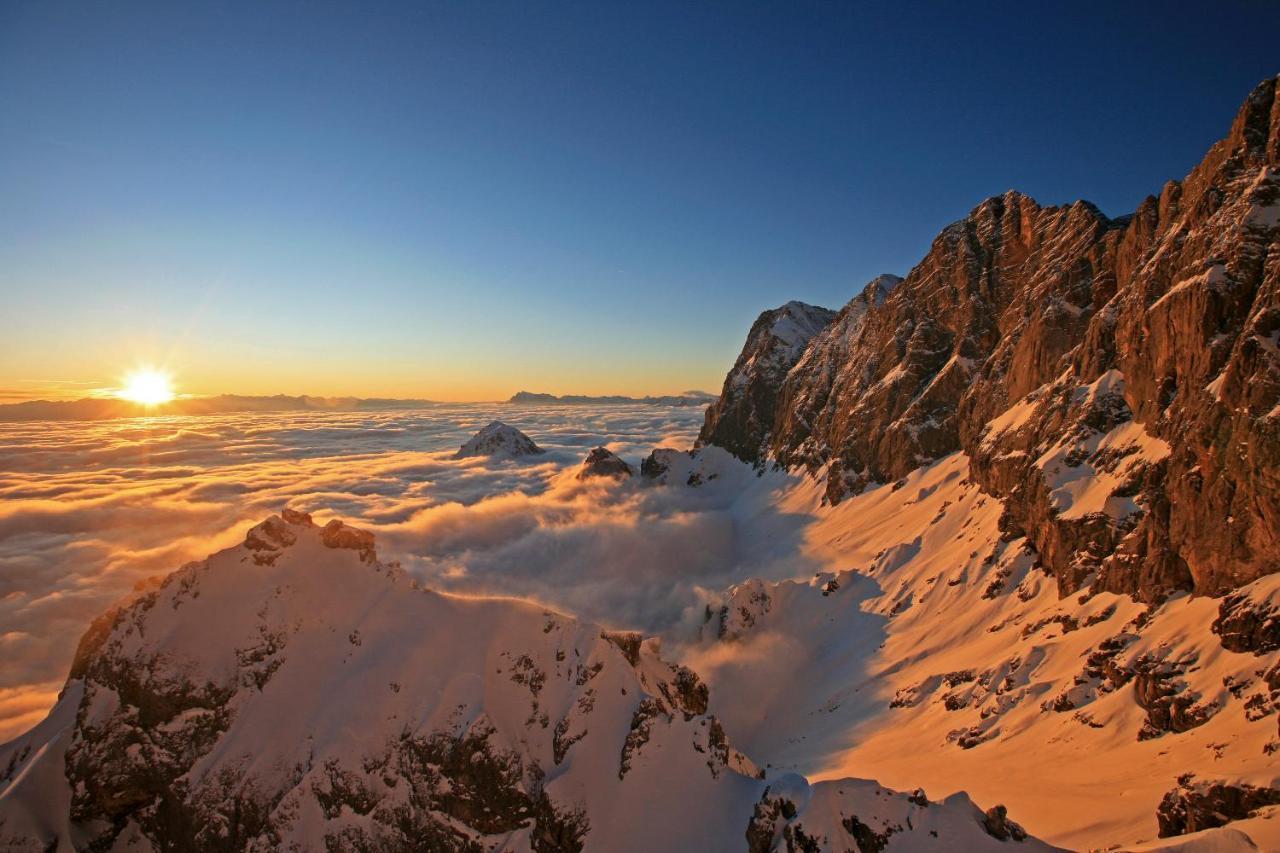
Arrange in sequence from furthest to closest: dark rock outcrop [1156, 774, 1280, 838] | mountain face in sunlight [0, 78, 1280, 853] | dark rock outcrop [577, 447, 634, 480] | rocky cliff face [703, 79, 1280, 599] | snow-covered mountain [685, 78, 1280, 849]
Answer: dark rock outcrop [577, 447, 634, 480] < rocky cliff face [703, 79, 1280, 599] < snow-covered mountain [685, 78, 1280, 849] < mountain face in sunlight [0, 78, 1280, 853] < dark rock outcrop [1156, 774, 1280, 838]

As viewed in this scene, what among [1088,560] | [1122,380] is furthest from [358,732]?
[1122,380]

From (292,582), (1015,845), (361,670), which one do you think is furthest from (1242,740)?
(292,582)

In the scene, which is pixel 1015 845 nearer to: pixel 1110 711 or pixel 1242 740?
pixel 1242 740

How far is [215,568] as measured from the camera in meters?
38.1

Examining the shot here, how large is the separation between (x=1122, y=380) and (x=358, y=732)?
79.3m

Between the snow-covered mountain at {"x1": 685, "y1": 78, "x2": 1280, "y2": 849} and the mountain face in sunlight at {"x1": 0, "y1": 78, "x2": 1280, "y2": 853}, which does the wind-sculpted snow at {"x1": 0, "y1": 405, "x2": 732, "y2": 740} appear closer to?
the mountain face in sunlight at {"x1": 0, "y1": 78, "x2": 1280, "y2": 853}

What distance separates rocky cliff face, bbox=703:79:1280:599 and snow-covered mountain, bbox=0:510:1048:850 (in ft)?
129

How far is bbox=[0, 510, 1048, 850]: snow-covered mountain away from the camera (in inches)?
1190

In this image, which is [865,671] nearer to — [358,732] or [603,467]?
[358,732]

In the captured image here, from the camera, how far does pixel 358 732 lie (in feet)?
107

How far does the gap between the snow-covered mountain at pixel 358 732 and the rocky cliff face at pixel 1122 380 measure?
39.3 m

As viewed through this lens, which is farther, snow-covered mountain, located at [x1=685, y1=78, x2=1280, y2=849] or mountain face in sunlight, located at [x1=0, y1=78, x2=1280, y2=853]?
snow-covered mountain, located at [x1=685, y1=78, x2=1280, y2=849]

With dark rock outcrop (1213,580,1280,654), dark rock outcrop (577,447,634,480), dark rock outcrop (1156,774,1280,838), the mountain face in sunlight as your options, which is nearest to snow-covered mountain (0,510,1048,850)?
the mountain face in sunlight

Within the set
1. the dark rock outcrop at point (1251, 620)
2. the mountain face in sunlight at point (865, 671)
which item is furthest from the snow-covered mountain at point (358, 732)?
the dark rock outcrop at point (1251, 620)
